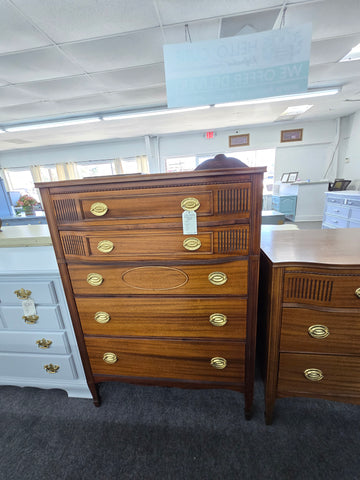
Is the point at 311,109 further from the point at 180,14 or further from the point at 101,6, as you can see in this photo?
the point at 101,6

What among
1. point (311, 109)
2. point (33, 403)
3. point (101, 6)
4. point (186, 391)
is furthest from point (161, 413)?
point (311, 109)

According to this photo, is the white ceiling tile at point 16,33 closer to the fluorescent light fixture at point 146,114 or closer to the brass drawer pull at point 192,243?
the fluorescent light fixture at point 146,114

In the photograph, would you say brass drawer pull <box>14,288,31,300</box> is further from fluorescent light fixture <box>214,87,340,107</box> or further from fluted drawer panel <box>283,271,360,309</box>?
fluorescent light fixture <box>214,87,340,107</box>

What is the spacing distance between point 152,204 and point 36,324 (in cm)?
107

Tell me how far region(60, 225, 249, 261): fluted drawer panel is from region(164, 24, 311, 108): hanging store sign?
1375mm

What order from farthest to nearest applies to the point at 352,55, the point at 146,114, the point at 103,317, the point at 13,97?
1. the point at 146,114
2. the point at 13,97
3. the point at 352,55
4. the point at 103,317

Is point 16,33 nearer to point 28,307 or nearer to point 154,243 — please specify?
point 28,307

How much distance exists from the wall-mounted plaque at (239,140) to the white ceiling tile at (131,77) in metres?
3.80

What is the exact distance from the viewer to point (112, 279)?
3.12 feet

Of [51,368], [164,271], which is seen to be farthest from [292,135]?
[51,368]

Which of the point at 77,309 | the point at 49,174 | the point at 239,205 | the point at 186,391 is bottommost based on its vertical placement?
the point at 186,391

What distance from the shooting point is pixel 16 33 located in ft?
6.43

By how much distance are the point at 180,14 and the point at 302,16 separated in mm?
1242

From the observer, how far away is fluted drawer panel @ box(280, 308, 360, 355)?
0.86m
